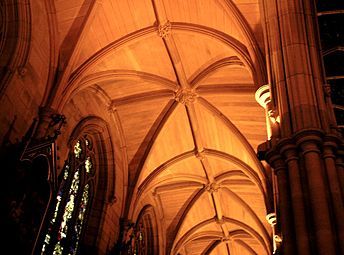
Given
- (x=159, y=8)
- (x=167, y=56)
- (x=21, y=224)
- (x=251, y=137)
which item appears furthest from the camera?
(x=251, y=137)

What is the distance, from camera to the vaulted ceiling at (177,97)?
12.5 metres

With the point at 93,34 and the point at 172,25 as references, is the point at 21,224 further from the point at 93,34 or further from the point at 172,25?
the point at 172,25

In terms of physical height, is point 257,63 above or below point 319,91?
above

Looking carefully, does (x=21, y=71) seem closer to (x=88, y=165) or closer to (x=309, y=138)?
(x=88, y=165)

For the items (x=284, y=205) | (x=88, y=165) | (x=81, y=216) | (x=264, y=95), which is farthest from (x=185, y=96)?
(x=284, y=205)

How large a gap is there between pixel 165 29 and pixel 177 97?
8.06ft

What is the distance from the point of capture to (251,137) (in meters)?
15.4

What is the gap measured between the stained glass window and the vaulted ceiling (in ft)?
3.83

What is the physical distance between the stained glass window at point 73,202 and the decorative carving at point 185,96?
3046mm

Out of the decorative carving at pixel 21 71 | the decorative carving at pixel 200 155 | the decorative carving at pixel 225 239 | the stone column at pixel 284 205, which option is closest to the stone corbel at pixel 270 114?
the stone column at pixel 284 205

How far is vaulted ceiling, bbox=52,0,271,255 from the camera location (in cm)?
1248

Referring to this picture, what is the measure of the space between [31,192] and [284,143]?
18.7 ft

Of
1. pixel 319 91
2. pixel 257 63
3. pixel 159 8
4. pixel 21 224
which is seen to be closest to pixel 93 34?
pixel 159 8

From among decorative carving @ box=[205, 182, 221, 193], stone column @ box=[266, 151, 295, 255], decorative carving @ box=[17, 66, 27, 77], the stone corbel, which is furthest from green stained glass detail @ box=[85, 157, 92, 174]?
stone column @ box=[266, 151, 295, 255]
